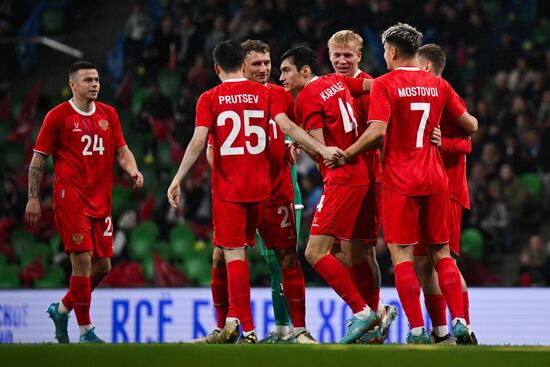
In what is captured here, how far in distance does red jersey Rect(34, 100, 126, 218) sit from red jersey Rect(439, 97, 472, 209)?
2480mm

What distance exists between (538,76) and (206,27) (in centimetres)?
506

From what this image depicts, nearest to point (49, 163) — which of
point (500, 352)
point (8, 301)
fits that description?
point (8, 301)

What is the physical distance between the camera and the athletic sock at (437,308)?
6.96m

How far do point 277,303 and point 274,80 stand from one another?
7194mm

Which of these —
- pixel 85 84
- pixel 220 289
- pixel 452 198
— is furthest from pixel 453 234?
pixel 85 84

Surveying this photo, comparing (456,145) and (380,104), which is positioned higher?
(380,104)

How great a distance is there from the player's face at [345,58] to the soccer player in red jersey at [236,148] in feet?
1.75

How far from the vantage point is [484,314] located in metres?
10.9

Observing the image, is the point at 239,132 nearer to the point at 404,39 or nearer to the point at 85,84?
the point at 404,39

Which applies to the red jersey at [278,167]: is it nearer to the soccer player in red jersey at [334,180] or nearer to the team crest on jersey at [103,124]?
the soccer player in red jersey at [334,180]

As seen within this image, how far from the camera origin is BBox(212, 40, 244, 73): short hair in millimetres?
7043

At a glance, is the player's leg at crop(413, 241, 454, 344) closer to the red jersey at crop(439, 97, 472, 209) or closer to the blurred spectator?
the red jersey at crop(439, 97, 472, 209)

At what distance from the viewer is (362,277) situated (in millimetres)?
7363

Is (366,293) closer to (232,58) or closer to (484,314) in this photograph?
(232,58)
